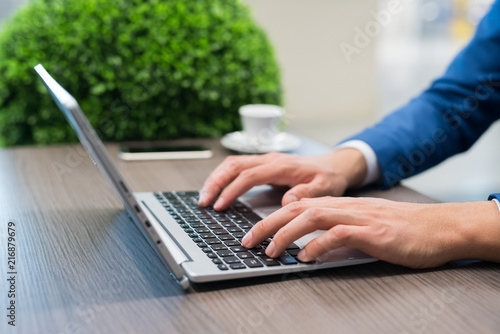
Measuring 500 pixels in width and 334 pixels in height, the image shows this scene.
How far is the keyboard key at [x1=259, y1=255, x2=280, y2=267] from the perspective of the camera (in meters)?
0.68

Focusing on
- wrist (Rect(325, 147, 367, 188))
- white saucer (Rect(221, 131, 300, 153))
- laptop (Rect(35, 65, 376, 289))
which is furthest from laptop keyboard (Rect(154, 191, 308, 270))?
white saucer (Rect(221, 131, 300, 153))

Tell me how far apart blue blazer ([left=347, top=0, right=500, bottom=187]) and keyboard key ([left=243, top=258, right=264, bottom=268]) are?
50cm

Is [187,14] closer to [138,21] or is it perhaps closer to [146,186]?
[138,21]

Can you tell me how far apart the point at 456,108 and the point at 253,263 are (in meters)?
0.70

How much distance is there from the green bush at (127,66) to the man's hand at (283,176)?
0.48 metres

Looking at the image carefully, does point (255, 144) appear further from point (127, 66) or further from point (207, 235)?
point (207, 235)

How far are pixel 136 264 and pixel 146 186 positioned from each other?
13.4 inches

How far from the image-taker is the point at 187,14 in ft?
4.62

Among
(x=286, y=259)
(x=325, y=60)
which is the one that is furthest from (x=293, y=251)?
(x=325, y=60)

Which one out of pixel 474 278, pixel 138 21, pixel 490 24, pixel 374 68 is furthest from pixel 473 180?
pixel 474 278

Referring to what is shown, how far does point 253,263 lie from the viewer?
67 cm

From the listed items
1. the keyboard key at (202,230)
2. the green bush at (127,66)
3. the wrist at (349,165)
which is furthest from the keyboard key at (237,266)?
the green bush at (127,66)

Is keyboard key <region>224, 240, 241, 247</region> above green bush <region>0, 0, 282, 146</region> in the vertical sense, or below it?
below

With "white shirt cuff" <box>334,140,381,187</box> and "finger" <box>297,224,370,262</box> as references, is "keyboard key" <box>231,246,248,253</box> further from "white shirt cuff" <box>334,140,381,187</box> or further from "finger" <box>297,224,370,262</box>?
"white shirt cuff" <box>334,140,381,187</box>
